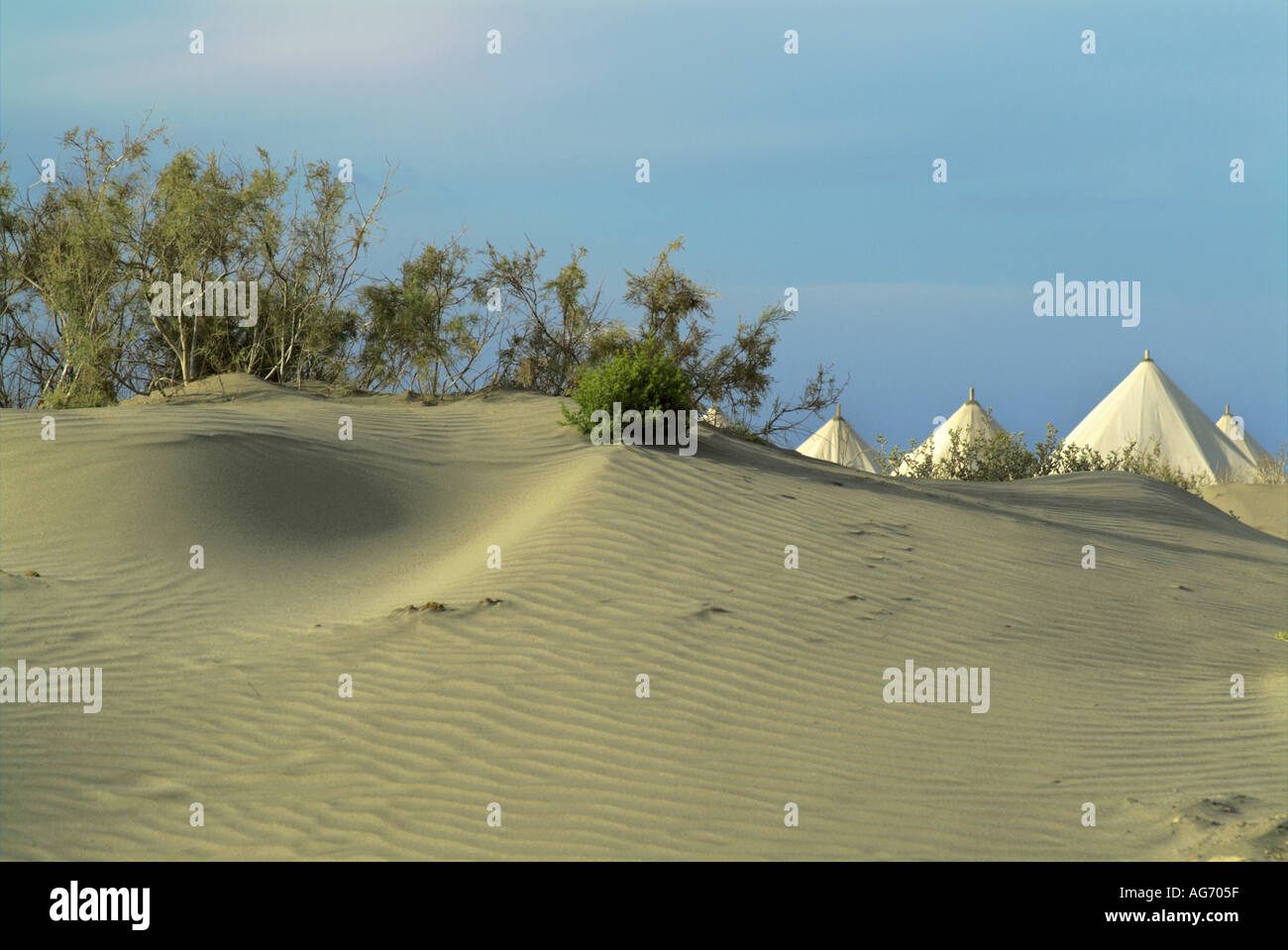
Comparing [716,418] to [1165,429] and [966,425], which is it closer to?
[966,425]

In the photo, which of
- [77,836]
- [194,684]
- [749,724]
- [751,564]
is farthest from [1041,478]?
[77,836]

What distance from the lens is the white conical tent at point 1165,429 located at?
2452 cm

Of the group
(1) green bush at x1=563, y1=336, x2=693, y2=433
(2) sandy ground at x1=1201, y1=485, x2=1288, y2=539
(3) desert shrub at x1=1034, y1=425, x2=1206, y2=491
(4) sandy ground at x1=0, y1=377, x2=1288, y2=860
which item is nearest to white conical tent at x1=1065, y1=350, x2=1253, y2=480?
(3) desert shrub at x1=1034, y1=425, x2=1206, y2=491

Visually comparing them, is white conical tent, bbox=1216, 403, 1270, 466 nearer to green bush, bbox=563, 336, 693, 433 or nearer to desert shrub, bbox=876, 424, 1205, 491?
desert shrub, bbox=876, 424, 1205, 491

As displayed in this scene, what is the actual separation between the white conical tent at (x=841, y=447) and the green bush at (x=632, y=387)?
13.6 m

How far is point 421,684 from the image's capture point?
270 inches

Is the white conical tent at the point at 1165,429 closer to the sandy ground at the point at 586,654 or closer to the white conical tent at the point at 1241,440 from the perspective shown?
the white conical tent at the point at 1241,440

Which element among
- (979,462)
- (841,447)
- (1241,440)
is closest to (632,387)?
(979,462)

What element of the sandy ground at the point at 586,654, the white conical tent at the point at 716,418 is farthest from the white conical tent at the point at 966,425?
the sandy ground at the point at 586,654

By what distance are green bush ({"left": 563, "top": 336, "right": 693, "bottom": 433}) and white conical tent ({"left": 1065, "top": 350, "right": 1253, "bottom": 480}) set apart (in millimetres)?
15436

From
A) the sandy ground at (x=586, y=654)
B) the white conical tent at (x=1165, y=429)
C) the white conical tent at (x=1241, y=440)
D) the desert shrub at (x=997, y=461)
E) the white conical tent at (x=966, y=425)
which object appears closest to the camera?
the sandy ground at (x=586, y=654)

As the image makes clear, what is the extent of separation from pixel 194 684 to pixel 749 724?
3.48 m

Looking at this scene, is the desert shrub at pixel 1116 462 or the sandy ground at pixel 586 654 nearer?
the sandy ground at pixel 586 654

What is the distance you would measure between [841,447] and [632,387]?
14.4 metres
